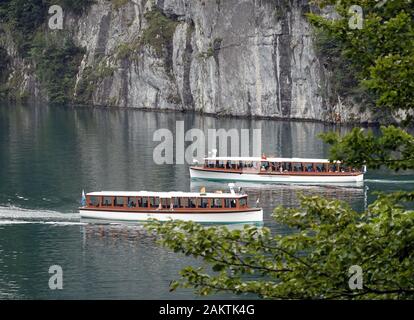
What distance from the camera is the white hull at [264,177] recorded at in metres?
84.1

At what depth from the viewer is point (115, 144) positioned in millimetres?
107438

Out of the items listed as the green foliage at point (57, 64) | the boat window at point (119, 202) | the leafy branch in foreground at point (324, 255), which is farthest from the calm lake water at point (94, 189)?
the green foliage at point (57, 64)

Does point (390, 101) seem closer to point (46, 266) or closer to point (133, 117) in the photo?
point (46, 266)

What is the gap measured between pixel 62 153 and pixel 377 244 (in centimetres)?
8039

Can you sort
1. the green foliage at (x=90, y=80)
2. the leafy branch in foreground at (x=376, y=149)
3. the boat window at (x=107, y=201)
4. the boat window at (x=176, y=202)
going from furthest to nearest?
the green foliage at (x=90, y=80) < the boat window at (x=107, y=201) < the boat window at (x=176, y=202) < the leafy branch in foreground at (x=376, y=149)

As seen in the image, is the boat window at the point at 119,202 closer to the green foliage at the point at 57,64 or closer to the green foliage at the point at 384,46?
the green foliage at the point at 384,46

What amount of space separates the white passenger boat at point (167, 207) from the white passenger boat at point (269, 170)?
1981 centimetres

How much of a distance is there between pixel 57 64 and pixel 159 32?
23.3 metres

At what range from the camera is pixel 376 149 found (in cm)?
1903

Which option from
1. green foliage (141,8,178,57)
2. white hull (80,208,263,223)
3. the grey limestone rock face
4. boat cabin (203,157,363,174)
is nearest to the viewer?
white hull (80,208,263,223)

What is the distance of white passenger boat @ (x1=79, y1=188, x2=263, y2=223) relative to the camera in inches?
2516

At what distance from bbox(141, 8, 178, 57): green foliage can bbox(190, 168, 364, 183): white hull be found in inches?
2881

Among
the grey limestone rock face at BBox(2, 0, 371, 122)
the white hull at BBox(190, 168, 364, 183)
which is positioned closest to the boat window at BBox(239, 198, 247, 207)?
the white hull at BBox(190, 168, 364, 183)

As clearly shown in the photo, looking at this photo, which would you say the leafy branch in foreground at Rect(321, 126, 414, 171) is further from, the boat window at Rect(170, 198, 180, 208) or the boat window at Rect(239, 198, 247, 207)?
the boat window at Rect(239, 198, 247, 207)
